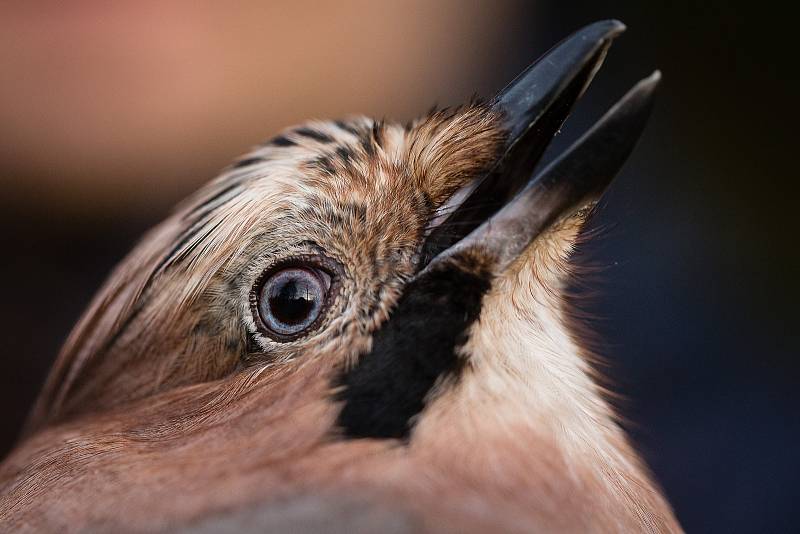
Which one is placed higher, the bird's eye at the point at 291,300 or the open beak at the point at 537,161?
the open beak at the point at 537,161

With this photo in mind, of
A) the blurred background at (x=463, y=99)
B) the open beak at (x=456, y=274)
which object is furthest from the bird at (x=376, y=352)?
the blurred background at (x=463, y=99)

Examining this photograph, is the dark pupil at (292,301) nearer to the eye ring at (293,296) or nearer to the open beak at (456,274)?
the eye ring at (293,296)

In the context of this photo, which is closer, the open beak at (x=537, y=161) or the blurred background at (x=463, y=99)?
the open beak at (x=537, y=161)

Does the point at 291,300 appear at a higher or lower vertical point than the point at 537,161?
lower

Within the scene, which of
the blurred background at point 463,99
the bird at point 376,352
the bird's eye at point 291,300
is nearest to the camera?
the bird at point 376,352

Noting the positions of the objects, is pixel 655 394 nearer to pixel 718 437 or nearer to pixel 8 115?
pixel 718 437

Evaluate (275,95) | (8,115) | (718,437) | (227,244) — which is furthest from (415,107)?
(227,244)

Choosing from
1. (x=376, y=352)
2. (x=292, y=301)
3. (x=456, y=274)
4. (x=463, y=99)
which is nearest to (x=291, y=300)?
(x=292, y=301)

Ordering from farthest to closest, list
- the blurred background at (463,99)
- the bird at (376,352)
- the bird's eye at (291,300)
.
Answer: the blurred background at (463,99), the bird's eye at (291,300), the bird at (376,352)

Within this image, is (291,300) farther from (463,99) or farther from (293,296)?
(463,99)
